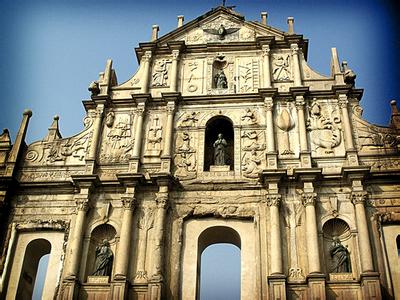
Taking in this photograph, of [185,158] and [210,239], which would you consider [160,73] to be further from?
[210,239]

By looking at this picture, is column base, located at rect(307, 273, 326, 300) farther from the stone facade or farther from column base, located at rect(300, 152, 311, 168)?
column base, located at rect(300, 152, 311, 168)

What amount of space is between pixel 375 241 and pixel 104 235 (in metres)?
6.71

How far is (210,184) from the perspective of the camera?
14281mm

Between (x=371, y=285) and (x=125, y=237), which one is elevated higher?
(x=125, y=237)

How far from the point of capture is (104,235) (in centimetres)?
1424

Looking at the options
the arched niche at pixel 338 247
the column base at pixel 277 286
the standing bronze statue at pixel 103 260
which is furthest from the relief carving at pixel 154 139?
the arched niche at pixel 338 247

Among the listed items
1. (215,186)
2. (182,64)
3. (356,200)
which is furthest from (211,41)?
(356,200)

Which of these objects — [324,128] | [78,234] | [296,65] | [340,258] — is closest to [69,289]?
[78,234]

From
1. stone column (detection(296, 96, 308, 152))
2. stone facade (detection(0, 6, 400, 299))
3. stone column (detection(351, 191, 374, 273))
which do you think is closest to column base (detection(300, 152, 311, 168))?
stone facade (detection(0, 6, 400, 299))

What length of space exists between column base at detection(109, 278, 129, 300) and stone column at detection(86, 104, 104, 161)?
149 inches

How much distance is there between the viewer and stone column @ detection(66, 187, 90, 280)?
13219 mm

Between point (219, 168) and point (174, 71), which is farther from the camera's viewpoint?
point (174, 71)

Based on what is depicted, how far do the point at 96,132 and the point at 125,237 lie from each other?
11.8 ft

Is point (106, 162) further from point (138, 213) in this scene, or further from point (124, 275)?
point (124, 275)
